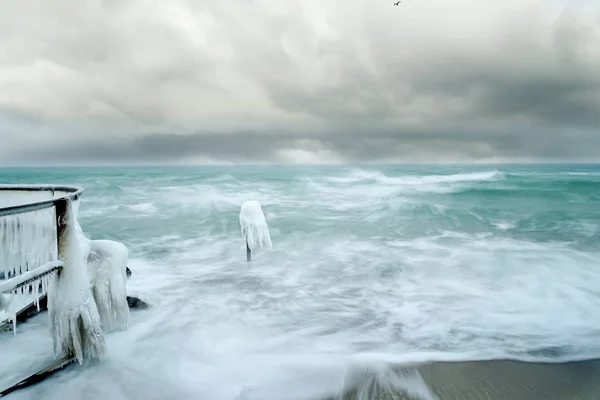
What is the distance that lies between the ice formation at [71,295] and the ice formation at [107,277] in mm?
561

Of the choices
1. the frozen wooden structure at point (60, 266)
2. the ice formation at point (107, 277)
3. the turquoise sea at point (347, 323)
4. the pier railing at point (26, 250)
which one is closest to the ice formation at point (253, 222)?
the turquoise sea at point (347, 323)

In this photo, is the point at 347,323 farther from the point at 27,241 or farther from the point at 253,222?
the point at 27,241

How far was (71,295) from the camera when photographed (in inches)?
147

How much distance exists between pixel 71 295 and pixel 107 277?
2.47 feet

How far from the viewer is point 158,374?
456 cm

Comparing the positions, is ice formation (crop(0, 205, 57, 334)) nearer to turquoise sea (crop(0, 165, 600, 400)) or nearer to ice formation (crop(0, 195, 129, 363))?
ice formation (crop(0, 195, 129, 363))

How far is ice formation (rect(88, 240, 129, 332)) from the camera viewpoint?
4438 mm

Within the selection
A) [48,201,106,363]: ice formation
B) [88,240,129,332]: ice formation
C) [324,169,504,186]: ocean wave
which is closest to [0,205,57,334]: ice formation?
[48,201,106,363]: ice formation

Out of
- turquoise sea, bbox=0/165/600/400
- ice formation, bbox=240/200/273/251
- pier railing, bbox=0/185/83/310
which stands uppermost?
pier railing, bbox=0/185/83/310

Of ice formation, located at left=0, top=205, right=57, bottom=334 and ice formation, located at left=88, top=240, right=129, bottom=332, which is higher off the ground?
ice formation, located at left=0, top=205, right=57, bottom=334

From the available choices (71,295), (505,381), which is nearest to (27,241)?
(71,295)

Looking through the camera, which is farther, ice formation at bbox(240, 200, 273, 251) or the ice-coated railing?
ice formation at bbox(240, 200, 273, 251)

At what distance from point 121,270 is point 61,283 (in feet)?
3.09

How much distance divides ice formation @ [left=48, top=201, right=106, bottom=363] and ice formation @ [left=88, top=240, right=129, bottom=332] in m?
0.56
